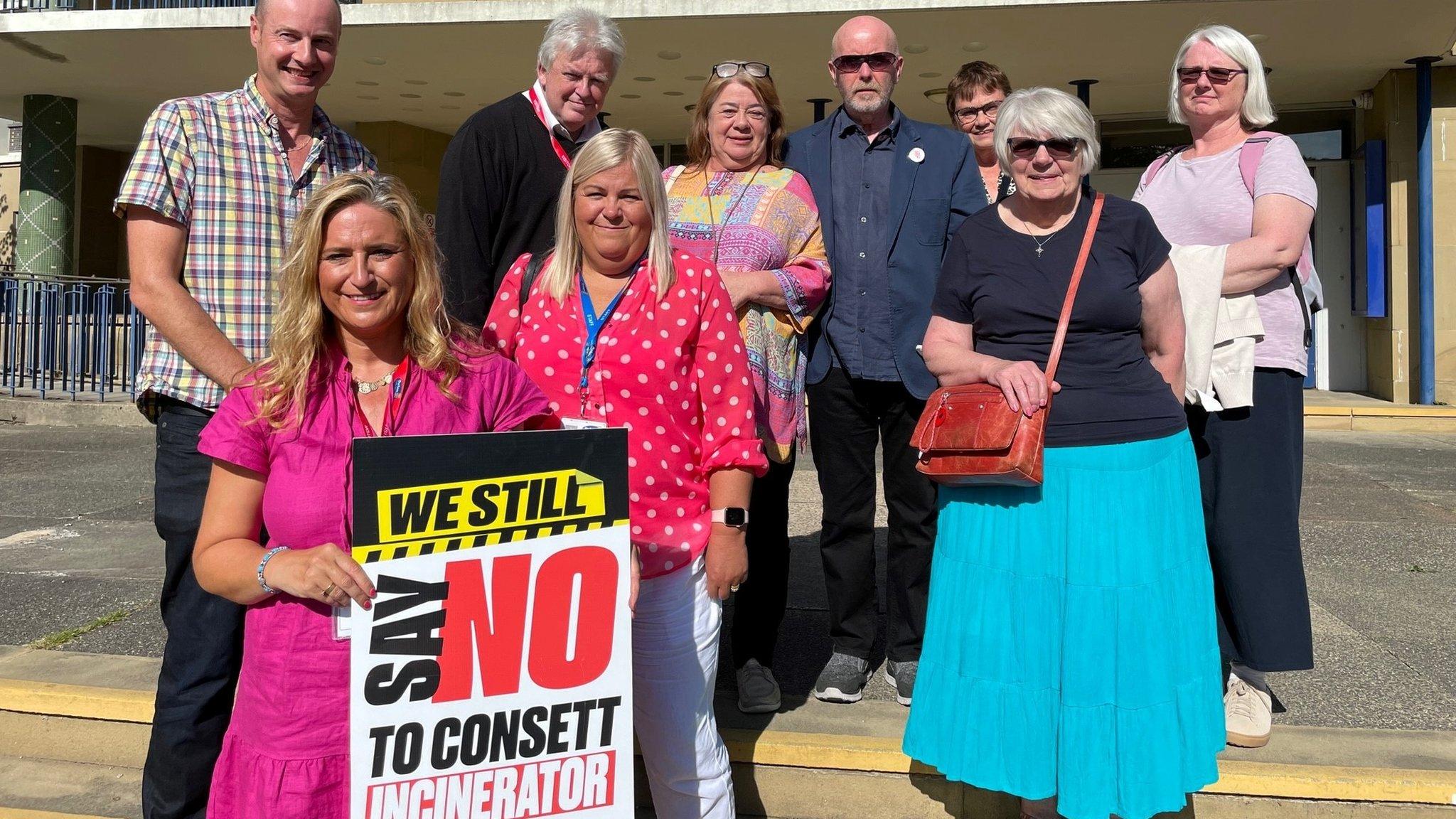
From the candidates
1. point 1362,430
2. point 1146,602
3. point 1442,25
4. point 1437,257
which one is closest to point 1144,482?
point 1146,602

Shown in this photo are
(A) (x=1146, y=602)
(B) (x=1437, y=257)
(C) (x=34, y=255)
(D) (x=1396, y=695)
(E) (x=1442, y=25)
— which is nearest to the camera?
(A) (x=1146, y=602)

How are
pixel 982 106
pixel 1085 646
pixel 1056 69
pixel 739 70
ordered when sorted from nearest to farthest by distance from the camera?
pixel 1085 646 → pixel 739 70 → pixel 982 106 → pixel 1056 69

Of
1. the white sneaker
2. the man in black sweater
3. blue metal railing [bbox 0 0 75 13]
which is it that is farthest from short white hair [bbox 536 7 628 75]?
blue metal railing [bbox 0 0 75 13]

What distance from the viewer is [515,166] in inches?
121

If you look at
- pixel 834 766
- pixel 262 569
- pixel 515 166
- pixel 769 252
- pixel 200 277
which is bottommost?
pixel 834 766

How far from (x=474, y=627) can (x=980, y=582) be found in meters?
1.26

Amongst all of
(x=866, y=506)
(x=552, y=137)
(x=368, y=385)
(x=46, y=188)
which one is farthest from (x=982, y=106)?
(x=46, y=188)

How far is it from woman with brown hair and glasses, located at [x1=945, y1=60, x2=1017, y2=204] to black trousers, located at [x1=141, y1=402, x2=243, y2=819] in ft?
9.25

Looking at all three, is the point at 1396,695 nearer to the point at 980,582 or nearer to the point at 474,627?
the point at 980,582

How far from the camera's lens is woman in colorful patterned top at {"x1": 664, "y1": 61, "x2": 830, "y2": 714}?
123 inches

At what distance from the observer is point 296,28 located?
265cm

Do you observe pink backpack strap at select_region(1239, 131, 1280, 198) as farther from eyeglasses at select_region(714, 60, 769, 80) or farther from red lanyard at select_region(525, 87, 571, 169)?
red lanyard at select_region(525, 87, 571, 169)

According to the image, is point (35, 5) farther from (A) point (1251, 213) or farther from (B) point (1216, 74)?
(A) point (1251, 213)

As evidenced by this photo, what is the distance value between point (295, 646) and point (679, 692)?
2.81 feet
